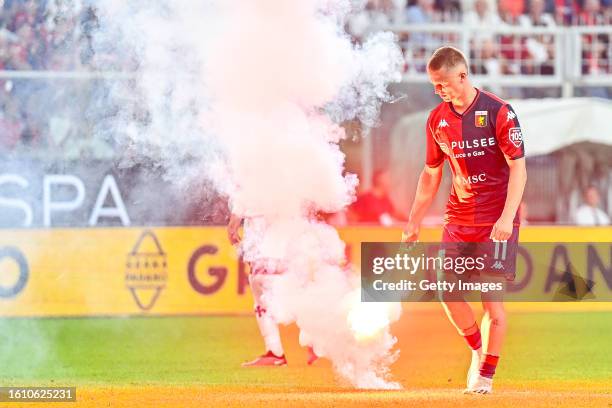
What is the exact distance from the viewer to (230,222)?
11055 mm

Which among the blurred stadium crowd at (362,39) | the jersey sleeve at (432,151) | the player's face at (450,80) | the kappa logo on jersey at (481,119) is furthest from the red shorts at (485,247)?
the blurred stadium crowd at (362,39)

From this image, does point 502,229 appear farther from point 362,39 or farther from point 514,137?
point 362,39

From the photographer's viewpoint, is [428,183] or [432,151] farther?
[428,183]

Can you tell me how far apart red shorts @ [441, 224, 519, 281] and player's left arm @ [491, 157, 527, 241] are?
0.21 metres

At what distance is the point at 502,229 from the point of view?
9141 millimetres

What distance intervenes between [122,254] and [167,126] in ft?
20.9

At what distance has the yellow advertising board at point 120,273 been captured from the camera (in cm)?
1719

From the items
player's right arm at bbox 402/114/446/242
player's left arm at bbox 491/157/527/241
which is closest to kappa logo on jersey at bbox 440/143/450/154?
player's right arm at bbox 402/114/446/242

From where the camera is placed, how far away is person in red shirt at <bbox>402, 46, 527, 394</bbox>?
917 cm

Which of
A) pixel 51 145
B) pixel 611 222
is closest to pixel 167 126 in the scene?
pixel 51 145

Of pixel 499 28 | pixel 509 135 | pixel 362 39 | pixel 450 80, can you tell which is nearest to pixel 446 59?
pixel 450 80

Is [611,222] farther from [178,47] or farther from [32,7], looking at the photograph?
[178,47]

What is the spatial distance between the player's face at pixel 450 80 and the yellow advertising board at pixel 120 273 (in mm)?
8707

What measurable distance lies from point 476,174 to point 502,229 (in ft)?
1.69
